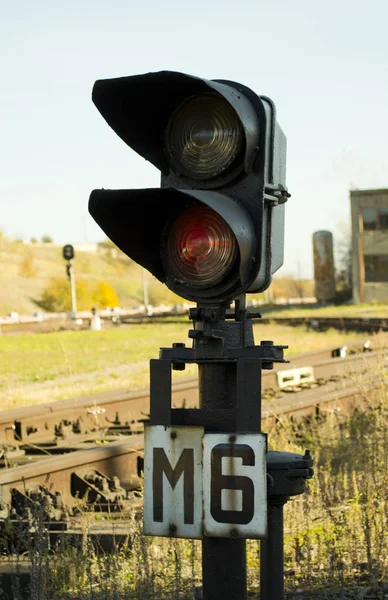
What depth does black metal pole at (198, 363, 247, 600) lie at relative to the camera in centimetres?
324

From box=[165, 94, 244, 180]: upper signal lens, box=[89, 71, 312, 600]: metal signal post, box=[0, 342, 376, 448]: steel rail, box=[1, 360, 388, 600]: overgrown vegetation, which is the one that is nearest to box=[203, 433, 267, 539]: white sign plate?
box=[89, 71, 312, 600]: metal signal post

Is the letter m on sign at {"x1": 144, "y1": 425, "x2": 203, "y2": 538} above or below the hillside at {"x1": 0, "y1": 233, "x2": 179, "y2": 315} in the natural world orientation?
below

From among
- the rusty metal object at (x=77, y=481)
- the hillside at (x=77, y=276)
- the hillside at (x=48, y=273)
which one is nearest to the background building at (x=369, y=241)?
the hillside at (x=77, y=276)

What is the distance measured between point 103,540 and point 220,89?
2.93m

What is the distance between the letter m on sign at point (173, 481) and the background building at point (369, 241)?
57391 mm

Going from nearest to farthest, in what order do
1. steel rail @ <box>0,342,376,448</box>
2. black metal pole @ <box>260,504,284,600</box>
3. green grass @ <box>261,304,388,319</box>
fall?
black metal pole @ <box>260,504,284,600</box> < steel rail @ <box>0,342,376,448</box> < green grass @ <box>261,304,388,319</box>

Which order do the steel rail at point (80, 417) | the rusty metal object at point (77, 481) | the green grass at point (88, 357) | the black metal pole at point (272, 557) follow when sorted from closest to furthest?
the black metal pole at point (272, 557)
the rusty metal object at point (77, 481)
the steel rail at point (80, 417)
the green grass at point (88, 357)

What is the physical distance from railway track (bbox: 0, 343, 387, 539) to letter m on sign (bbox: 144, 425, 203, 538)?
1.33 meters

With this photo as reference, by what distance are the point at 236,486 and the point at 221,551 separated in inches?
10.8

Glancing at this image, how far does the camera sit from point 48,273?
95.1 meters

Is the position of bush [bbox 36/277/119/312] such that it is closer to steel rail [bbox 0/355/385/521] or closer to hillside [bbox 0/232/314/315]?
hillside [bbox 0/232/314/315]

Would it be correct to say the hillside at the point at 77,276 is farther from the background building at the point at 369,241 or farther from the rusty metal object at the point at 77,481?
the rusty metal object at the point at 77,481

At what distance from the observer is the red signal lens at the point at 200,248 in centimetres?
321

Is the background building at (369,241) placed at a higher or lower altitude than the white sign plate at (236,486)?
higher
